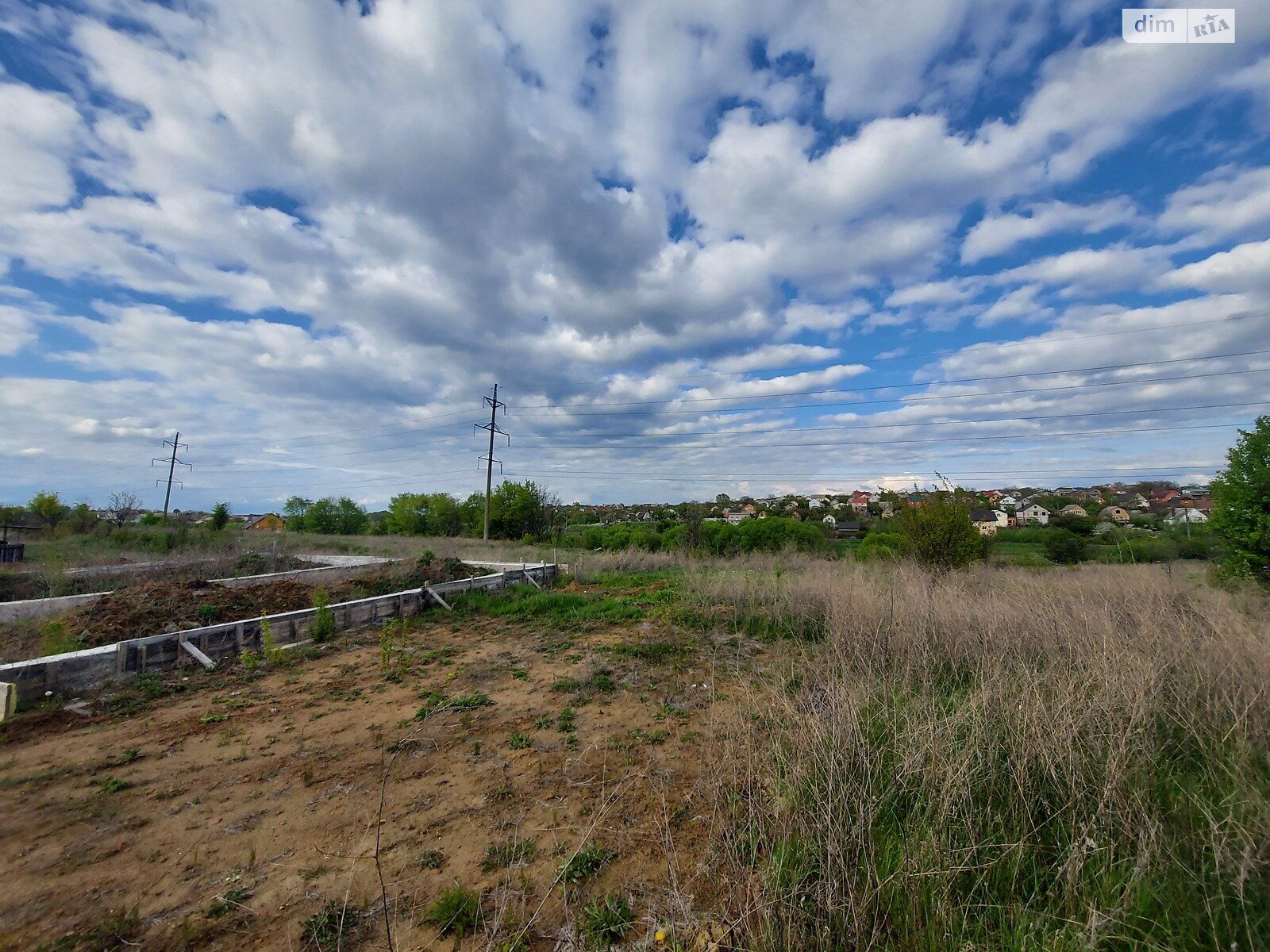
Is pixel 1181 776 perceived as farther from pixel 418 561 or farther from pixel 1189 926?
pixel 418 561

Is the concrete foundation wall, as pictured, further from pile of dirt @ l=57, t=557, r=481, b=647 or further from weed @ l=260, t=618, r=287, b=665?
pile of dirt @ l=57, t=557, r=481, b=647

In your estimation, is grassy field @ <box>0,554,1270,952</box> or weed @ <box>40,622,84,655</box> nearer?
grassy field @ <box>0,554,1270,952</box>

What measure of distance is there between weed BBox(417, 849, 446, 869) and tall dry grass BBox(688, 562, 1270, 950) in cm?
166

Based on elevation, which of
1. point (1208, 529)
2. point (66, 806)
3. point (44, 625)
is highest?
point (1208, 529)

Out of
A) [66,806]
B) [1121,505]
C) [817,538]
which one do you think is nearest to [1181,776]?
[66,806]

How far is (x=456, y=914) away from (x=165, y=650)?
644 cm

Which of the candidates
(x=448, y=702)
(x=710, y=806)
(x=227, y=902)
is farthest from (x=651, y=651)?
(x=227, y=902)

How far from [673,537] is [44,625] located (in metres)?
18.9

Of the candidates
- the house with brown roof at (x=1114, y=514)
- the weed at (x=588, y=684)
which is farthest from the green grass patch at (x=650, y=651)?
the house with brown roof at (x=1114, y=514)

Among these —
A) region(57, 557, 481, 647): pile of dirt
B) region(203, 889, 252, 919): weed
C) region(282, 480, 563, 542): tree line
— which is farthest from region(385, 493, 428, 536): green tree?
region(203, 889, 252, 919): weed

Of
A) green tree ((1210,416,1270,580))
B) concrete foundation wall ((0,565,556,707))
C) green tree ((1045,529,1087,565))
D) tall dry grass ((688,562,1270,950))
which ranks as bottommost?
concrete foundation wall ((0,565,556,707))

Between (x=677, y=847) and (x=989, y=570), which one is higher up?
(x=989, y=570)

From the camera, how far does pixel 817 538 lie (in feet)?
66.7

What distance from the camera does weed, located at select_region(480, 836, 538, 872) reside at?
2.90m
